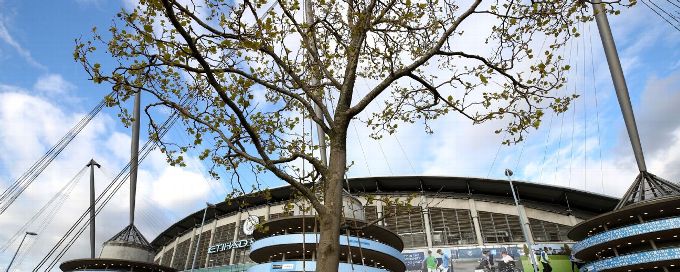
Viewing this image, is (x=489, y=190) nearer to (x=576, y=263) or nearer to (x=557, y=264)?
(x=557, y=264)

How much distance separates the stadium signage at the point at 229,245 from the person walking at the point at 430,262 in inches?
885

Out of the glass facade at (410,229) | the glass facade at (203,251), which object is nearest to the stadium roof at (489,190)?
the glass facade at (410,229)

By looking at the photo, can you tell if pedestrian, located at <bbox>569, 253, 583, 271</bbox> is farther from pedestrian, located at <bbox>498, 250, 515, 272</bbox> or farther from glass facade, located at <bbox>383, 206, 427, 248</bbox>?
glass facade, located at <bbox>383, 206, 427, 248</bbox>

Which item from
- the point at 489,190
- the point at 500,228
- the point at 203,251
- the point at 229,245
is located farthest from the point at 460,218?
the point at 203,251

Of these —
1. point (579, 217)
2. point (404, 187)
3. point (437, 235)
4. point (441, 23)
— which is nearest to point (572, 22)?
point (441, 23)

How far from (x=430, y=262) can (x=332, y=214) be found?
146ft

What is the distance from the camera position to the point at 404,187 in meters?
56.8

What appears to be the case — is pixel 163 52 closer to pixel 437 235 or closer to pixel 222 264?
pixel 437 235

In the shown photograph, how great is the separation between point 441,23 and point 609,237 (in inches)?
1465

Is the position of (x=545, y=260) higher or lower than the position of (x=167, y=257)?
lower

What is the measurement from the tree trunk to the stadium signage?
1919 inches

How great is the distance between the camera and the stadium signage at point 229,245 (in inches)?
2180

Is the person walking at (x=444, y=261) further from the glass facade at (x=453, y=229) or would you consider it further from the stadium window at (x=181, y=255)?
the stadium window at (x=181, y=255)

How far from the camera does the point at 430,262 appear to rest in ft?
159
